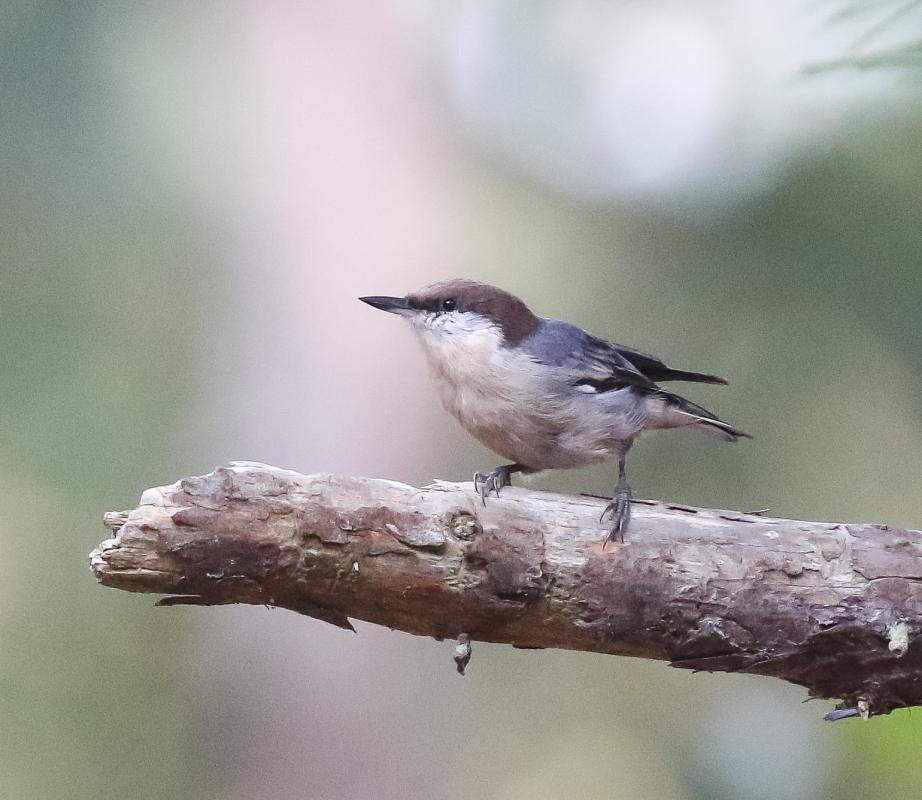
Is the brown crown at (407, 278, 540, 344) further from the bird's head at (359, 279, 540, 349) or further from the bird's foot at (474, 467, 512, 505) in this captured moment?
the bird's foot at (474, 467, 512, 505)

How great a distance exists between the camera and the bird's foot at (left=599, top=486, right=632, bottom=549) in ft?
5.64

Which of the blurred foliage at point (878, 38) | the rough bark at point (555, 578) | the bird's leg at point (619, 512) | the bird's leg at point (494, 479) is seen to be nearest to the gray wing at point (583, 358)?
the bird's leg at point (494, 479)

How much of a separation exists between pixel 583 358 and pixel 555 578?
780 mm

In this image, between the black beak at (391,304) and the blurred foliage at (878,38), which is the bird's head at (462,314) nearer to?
the black beak at (391,304)

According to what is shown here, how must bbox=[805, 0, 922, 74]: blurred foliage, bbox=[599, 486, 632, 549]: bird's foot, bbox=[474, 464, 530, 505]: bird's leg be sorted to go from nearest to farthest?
bbox=[805, 0, 922, 74]: blurred foliage < bbox=[599, 486, 632, 549]: bird's foot < bbox=[474, 464, 530, 505]: bird's leg

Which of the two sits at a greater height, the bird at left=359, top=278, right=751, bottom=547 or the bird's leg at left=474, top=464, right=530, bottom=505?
the bird at left=359, top=278, right=751, bottom=547

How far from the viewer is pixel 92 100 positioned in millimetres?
3578

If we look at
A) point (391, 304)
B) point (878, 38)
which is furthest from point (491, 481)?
point (878, 38)

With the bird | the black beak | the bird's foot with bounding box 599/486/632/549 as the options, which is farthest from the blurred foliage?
the black beak

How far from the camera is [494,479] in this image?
2.14 metres

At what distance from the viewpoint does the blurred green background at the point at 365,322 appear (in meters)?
3.16

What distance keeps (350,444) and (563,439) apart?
1.40 m

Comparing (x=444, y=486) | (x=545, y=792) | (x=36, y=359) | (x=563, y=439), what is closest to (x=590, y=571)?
(x=444, y=486)

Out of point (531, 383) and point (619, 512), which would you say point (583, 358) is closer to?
point (531, 383)
